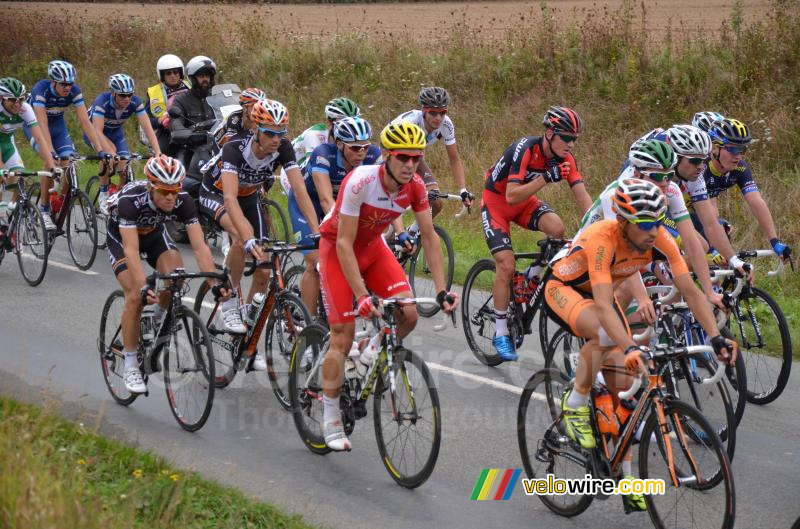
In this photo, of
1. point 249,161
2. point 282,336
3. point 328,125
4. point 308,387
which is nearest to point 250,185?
point 249,161

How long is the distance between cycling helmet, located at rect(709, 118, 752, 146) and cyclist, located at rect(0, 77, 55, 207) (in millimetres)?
7684

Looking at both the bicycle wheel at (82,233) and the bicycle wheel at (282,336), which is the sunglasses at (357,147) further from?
the bicycle wheel at (82,233)

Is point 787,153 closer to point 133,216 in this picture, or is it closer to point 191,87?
point 191,87

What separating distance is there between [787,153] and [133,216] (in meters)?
9.62

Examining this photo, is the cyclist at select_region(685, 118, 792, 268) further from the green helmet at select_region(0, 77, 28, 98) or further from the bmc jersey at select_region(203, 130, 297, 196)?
the green helmet at select_region(0, 77, 28, 98)

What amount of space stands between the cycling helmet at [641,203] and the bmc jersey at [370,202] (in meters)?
1.51

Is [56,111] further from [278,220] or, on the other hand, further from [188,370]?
[188,370]

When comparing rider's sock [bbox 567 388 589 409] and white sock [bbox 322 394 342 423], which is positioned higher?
rider's sock [bbox 567 388 589 409]

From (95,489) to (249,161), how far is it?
3788 mm

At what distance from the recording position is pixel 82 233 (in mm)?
13133

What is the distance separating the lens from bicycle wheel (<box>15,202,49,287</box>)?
1202 centimetres

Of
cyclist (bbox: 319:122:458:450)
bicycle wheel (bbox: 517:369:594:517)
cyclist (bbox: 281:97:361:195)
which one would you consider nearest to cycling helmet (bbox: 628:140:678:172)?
cyclist (bbox: 319:122:458:450)

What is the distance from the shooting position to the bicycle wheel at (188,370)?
7.37 m

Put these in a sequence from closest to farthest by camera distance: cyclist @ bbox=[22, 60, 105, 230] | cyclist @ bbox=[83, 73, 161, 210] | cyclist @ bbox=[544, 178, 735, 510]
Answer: cyclist @ bbox=[544, 178, 735, 510] → cyclist @ bbox=[22, 60, 105, 230] → cyclist @ bbox=[83, 73, 161, 210]
